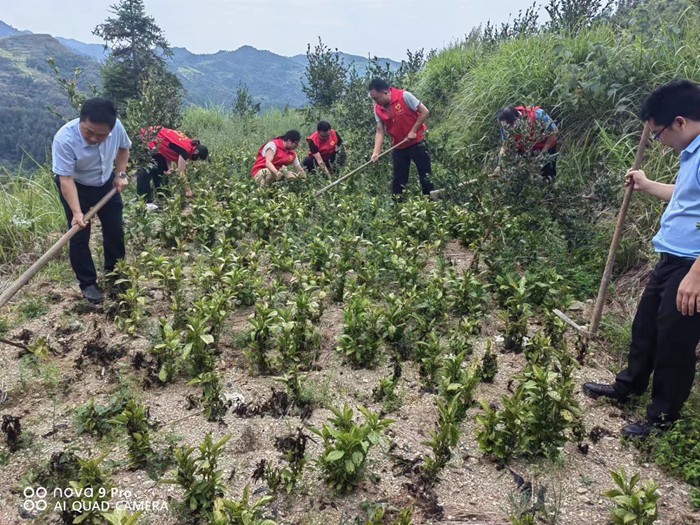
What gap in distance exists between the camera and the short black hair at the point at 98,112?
13.5 feet

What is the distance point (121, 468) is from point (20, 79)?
2376 inches

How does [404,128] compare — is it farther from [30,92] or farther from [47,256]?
[30,92]

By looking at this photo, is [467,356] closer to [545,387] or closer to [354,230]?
[545,387]

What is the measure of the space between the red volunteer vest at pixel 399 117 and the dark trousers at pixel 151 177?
3291 mm

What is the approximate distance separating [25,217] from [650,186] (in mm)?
6114

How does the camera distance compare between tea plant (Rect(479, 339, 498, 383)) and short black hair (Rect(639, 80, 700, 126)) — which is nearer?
short black hair (Rect(639, 80, 700, 126))

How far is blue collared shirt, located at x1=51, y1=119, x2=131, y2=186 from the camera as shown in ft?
13.8

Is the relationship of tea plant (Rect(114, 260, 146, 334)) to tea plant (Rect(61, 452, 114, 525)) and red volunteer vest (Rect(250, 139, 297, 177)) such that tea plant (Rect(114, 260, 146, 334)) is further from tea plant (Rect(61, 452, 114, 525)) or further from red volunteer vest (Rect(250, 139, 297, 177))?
red volunteer vest (Rect(250, 139, 297, 177))

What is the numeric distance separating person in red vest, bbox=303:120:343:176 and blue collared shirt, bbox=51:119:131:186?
420 cm

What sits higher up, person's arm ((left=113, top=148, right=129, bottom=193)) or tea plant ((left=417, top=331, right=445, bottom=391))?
person's arm ((left=113, top=148, right=129, bottom=193))

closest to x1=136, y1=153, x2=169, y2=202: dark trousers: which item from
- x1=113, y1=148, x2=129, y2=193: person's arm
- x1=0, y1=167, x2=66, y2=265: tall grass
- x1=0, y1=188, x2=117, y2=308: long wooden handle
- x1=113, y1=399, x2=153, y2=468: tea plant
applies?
A: x1=0, y1=167, x2=66, y2=265: tall grass

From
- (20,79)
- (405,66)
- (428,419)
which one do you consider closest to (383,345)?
(428,419)

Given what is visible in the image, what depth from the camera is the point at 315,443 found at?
2920mm

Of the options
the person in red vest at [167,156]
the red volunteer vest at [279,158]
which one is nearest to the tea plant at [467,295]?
the red volunteer vest at [279,158]
